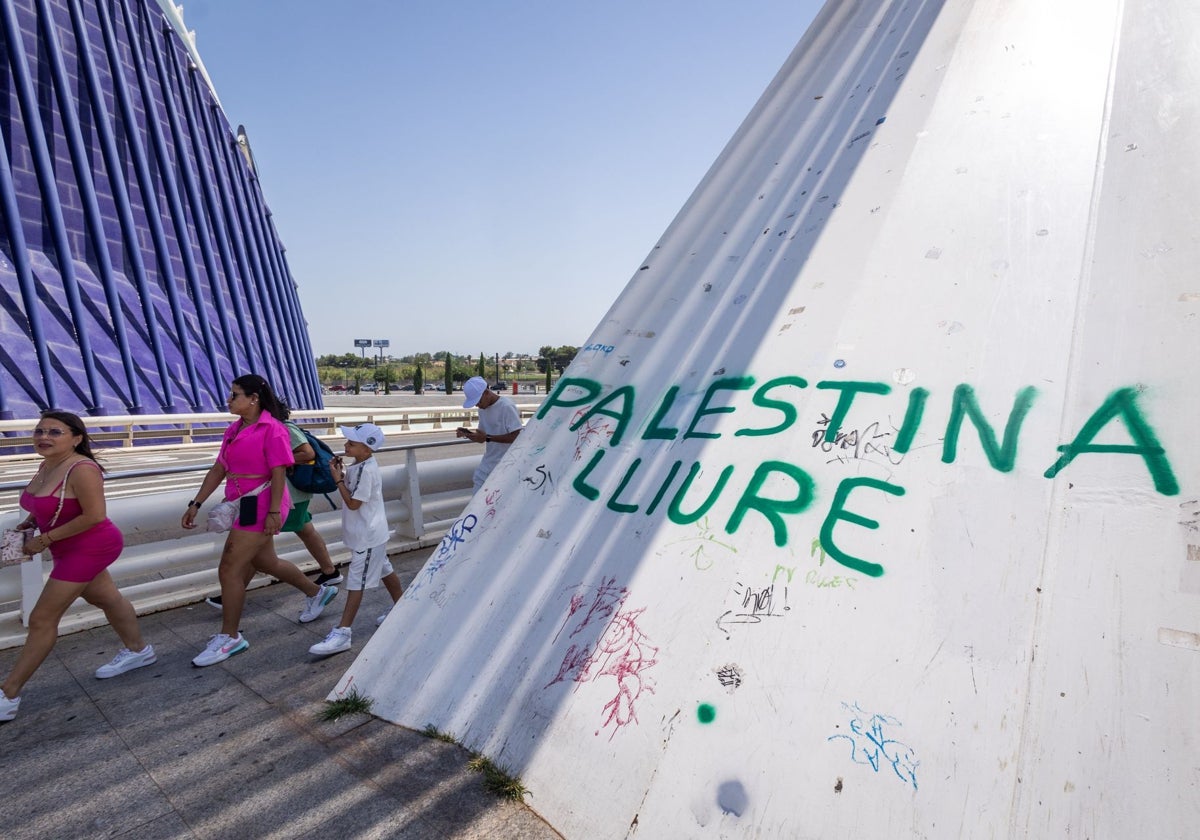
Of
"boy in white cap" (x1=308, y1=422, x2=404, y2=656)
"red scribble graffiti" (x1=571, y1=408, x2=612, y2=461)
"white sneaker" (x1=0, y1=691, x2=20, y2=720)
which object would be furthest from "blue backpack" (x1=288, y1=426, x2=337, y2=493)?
"red scribble graffiti" (x1=571, y1=408, x2=612, y2=461)

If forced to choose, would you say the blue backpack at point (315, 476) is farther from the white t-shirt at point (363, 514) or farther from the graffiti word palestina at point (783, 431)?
the graffiti word palestina at point (783, 431)

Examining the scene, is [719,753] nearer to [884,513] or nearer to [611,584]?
[611,584]

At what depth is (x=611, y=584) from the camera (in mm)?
2848

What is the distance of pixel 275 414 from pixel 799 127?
4.04 m

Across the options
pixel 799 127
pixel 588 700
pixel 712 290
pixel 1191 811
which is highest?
pixel 799 127

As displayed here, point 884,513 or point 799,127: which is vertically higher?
point 799,127

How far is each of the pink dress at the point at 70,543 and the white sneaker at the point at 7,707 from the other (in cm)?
58

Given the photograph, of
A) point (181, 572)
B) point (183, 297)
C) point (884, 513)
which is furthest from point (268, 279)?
point (884, 513)

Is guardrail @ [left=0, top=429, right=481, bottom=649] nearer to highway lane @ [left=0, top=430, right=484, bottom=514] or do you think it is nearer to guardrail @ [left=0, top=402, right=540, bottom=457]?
highway lane @ [left=0, top=430, right=484, bottom=514]

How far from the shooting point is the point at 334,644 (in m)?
4.00

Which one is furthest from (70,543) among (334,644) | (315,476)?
(334,644)

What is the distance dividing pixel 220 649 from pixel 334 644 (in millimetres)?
651

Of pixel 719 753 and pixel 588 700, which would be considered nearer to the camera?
pixel 719 753

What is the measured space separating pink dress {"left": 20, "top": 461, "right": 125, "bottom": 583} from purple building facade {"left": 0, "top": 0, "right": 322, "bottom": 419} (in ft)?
54.7
